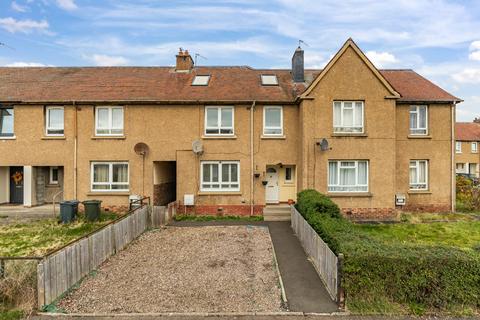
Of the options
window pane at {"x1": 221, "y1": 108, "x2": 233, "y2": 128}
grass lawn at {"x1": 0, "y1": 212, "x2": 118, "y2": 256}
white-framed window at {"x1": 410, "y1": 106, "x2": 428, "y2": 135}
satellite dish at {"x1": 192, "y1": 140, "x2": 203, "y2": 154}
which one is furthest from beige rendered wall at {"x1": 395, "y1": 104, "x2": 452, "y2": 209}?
grass lawn at {"x1": 0, "y1": 212, "x2": 118, "y2": 256}

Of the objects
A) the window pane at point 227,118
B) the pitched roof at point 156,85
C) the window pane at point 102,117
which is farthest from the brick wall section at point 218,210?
the window pane at point 102,117

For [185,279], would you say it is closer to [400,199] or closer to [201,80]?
[400,199]

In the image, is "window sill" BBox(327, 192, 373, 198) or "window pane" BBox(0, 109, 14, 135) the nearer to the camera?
"window sill" BBox(327, 192, 373, 198)

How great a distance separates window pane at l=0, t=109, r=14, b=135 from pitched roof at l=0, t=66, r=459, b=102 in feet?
2.45

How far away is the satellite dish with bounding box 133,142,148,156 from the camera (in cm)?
1516

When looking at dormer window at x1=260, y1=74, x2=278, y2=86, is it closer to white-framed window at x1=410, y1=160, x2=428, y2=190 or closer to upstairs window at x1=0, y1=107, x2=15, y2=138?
white-framed window at x1=410, y1=160, x2=428, y2=190

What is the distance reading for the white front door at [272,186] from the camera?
16109mm

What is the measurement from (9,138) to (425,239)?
66.2 feet

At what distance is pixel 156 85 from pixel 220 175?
21.4ft

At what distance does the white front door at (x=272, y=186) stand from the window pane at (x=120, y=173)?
301 inches

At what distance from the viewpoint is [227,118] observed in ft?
51.2

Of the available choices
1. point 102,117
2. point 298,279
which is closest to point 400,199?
point 298,279

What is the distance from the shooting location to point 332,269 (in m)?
6.77

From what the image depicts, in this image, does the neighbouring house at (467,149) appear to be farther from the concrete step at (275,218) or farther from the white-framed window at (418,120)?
the concrete step at (275,218)
